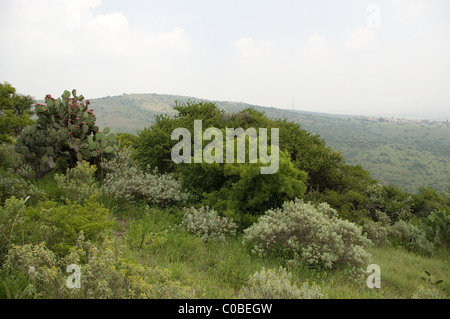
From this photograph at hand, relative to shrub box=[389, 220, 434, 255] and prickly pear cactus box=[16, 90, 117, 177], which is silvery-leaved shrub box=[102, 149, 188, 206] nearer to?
prickly pear cactus box=[16, 90, 117, 177]

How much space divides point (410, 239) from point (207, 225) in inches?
268

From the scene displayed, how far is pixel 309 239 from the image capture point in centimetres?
539

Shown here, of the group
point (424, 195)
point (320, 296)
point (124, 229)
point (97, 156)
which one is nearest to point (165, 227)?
point (124, 229)

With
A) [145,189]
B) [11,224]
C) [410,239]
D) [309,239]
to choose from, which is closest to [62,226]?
[11,224]

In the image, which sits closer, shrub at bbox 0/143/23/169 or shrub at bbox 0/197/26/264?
shrub at bbox 0/197/26/264

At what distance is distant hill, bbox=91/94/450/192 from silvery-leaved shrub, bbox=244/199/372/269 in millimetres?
19406

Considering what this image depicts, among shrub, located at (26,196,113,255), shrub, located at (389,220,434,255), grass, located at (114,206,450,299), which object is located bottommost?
shrub, located at (389,220,434,255)

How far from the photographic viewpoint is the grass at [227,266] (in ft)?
13.3

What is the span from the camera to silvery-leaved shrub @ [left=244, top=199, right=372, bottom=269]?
16.7ft

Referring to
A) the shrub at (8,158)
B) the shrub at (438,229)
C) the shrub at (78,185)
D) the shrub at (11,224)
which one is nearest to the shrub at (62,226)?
the shrub at (11,224)

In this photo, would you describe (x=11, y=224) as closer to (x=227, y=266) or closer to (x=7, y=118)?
(x=227, y=266)

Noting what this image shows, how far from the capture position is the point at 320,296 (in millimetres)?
3232

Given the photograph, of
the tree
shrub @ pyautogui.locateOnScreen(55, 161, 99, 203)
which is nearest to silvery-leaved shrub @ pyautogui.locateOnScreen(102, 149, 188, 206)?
shrub @ pyautogui.locateOnScreen(55, 161, 99, 203)
